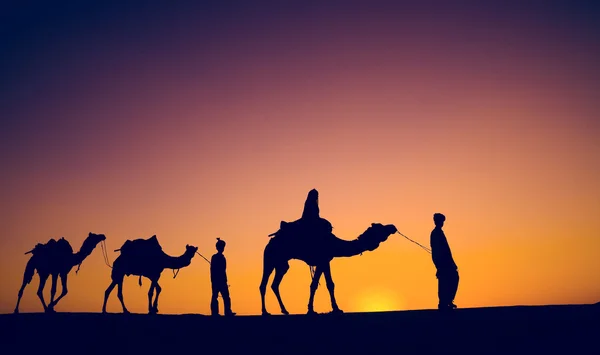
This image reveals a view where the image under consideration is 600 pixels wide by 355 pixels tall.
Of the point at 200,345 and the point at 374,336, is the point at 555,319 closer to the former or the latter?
the point at 374,336

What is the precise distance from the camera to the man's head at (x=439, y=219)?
17.9 metres

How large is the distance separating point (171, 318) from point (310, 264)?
4004mm

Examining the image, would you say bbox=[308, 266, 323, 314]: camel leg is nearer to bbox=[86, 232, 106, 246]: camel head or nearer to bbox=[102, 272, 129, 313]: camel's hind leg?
bbox=[102, 272, 129, 313]: camel's hind leg

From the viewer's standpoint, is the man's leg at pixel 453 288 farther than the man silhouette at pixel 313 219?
No

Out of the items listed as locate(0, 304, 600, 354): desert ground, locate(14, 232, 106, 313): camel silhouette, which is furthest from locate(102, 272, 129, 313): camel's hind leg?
locate(0, 304, 600, 354): desert ground

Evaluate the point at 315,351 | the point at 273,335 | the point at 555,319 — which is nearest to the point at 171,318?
the point at 273,335

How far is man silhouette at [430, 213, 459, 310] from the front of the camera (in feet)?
57.2

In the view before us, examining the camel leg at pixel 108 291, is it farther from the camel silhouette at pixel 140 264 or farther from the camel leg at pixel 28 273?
the camel leg at pixel 28 273

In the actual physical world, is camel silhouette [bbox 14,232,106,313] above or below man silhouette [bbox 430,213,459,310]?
above

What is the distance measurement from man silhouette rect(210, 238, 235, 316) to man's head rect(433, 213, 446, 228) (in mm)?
6262

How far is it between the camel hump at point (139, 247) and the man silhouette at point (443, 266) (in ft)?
34.0

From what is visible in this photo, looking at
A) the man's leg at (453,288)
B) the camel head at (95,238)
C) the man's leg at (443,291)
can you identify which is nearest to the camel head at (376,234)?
the man's leg at (443,291)

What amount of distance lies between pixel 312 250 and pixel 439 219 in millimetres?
3541

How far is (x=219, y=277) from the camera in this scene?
66.1ft
